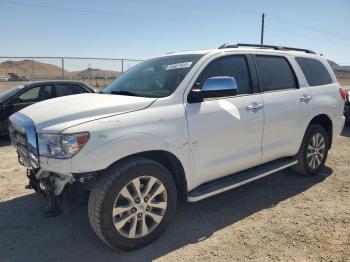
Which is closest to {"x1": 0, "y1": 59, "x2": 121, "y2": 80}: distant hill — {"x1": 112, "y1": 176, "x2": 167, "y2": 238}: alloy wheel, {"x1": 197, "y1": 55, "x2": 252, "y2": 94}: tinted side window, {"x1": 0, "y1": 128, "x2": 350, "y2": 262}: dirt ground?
{"x1": 0, "y1": 128, "x2": 350, "y2": 262}: dirt ground

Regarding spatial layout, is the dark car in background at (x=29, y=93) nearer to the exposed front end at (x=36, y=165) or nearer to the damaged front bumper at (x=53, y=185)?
the exposed front end at (x=36, y=165)

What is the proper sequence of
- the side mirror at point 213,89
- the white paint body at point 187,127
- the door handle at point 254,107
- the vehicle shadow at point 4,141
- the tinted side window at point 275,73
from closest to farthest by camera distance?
the white paint body at point 187,127 < the side mirror at point 213,89 < the door handle at point 254,107 < the tinted side window at point 275,73 < the vehicle shadow at point 4,141

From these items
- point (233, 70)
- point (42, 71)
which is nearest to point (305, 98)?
point (233, 70)

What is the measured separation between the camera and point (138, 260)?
10.7 ft

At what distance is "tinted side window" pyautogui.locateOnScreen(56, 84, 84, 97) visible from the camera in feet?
29.3

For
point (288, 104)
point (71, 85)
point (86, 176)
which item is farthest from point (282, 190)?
point (71, 85)

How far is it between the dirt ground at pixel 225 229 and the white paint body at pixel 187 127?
1.76ft

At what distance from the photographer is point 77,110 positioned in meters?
3.29

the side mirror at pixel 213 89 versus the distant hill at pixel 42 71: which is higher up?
the distant hill at pixel 42 71

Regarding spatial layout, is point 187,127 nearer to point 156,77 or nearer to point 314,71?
point 156,77

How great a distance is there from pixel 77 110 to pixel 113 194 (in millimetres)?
846

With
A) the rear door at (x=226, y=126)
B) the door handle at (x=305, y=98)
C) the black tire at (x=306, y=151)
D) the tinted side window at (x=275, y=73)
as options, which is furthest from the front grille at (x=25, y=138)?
the black tire at (x=306, y=151)

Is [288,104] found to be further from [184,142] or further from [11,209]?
[11,209]

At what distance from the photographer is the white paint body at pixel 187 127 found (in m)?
3.07
